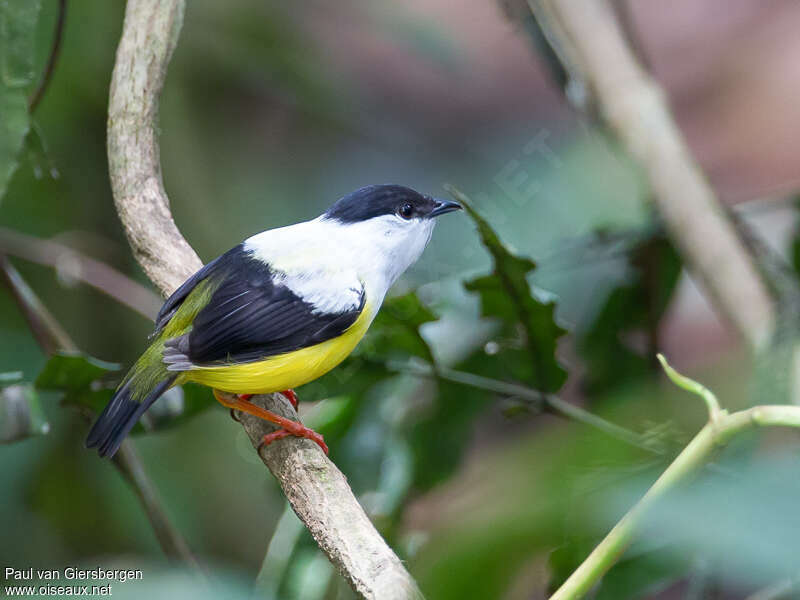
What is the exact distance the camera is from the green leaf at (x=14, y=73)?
1967 millimetres

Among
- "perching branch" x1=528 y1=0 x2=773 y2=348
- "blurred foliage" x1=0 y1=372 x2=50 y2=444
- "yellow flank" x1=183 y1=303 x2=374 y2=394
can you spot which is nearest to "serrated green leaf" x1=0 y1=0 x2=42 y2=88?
"blurred foliage" x1=0 y1=372 x2=50 y2=444

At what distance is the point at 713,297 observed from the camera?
1.33 metres

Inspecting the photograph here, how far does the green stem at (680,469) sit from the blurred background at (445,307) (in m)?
A: 0.05

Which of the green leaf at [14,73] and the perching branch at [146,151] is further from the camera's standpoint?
the perching branch at [146,151]

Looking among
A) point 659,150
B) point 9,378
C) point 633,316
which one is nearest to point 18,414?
point 9,378

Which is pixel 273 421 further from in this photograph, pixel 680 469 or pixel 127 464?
pixel 680 469

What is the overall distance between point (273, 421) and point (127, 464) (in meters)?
0.58

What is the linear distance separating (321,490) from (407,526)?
1.03 meters

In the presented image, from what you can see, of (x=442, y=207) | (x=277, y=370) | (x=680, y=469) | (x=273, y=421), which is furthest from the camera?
(x=442, y=207)

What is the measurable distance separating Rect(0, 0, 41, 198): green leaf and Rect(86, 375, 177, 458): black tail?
56 cm

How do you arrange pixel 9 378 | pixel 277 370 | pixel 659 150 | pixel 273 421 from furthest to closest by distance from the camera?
pixel 9 378
pixel 273 421
pixel 277 370
pixel 659 150

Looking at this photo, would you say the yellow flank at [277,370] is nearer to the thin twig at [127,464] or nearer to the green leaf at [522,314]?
the green leaf at [522,314]

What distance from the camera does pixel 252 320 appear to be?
6.09 feet

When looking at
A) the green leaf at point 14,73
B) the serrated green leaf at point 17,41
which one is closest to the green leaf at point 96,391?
the green leaf at point 14,73
